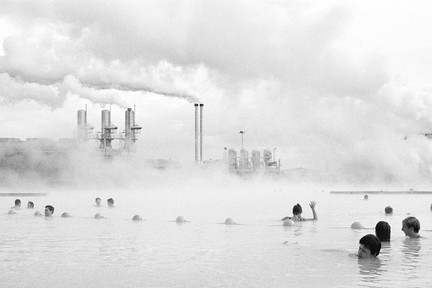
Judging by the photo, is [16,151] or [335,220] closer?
[335,220]

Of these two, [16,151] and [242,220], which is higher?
[16,151]

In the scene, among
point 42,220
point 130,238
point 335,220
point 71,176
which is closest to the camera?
point 130,238

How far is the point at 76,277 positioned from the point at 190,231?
30.4 feet

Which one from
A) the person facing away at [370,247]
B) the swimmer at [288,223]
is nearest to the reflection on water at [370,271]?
the person facing away at [370,247]

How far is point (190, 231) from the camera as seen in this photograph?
19.1 metres

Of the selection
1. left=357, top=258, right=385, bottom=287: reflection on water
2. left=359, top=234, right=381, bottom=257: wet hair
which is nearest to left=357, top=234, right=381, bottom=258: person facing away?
left=359, top=234, right=381, bottom=257: wet hair

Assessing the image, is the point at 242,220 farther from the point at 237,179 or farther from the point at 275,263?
the point at 237,179

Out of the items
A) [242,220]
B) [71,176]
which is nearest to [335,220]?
[242,220]

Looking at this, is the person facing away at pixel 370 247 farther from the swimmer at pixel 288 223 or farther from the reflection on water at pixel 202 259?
the swimmer at pixel 288 223

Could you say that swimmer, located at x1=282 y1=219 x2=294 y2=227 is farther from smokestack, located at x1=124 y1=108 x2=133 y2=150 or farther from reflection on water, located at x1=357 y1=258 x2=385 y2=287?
smokestack, located at x1=124 y1=108 x2=133 y2=150

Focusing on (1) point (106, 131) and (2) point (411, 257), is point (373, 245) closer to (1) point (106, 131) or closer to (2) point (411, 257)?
(2) point (411, 257)

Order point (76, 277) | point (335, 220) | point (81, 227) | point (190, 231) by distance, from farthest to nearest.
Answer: point (335, 220) < point (81, 227) < point (190, 231) < point (76, 277)

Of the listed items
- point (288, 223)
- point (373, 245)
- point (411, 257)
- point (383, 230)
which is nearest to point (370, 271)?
point (373, 245)

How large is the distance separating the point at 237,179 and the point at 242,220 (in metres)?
92.8
